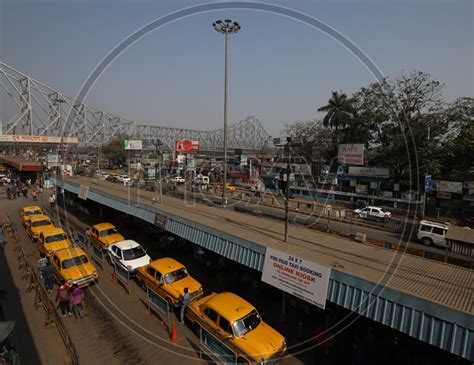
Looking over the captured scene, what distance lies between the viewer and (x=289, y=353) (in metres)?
10.3

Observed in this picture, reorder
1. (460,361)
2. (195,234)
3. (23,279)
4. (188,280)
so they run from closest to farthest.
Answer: (460,361)
(188,280)
(195,234)
(23,279)

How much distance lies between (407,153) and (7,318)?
42.6 meters

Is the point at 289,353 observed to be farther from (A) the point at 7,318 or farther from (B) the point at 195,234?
(A) the point at 7,318

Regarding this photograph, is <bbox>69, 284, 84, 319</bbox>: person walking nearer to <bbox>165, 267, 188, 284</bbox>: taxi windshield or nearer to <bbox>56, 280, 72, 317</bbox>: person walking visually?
<bbox>56, 280, 72, 317</bbox>: person walking

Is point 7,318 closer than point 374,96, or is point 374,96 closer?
point 7,318

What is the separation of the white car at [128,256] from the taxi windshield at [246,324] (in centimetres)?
810

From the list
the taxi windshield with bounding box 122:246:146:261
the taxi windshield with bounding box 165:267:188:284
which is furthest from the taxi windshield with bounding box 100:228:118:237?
the taxi windshield with bounding box 165:267:188:284

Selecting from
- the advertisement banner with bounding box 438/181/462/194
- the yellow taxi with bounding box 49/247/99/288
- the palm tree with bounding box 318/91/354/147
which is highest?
the palm tree with bounding box 318/91/354/147

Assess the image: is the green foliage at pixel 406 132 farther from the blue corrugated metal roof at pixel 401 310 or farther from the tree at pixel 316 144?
the blue corrugated metal roof at pixel 401 310

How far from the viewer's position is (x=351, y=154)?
43.0 meters

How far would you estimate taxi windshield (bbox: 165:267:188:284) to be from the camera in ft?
42.4

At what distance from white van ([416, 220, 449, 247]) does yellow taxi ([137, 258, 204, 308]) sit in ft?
60.5

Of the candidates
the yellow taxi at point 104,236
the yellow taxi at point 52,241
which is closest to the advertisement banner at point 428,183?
the yellow taxi at point 104,236

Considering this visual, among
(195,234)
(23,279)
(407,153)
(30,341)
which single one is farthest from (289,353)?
(407,153)
